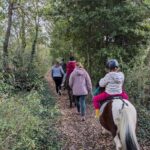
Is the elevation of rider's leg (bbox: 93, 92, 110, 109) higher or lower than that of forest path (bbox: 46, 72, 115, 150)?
higher

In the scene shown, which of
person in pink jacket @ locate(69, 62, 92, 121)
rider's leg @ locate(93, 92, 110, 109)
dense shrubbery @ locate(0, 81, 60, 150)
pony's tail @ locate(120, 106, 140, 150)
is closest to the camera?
dense shrubbery @ locate(0, 81, 60, 150)

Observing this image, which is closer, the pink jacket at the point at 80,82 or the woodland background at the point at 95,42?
the pink jacket at the point at 80,82

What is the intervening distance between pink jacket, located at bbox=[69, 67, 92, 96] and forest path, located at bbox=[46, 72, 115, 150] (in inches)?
37.0

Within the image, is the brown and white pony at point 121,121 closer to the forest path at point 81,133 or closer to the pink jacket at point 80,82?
the forest path at point 81,133

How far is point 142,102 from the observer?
460 inches

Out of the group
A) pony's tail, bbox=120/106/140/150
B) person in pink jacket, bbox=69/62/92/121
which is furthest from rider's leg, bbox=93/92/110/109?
person in pink jacket, bbox=69/62/92/121

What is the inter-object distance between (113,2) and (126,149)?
33.8 feet

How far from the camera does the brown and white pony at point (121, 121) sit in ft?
21.9

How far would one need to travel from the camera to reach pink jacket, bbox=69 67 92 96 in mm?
10917

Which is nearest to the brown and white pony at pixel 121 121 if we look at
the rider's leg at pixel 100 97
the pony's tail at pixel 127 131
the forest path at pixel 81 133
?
the pony's tail at pixel 127 131

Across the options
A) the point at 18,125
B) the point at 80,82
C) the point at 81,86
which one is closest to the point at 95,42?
the point at 80,82

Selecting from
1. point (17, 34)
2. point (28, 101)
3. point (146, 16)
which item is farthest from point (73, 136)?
point (17, 34)

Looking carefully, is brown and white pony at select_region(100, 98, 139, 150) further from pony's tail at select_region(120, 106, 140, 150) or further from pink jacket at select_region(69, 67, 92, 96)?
pink jacket at select_region(69, 67, 92, 96)

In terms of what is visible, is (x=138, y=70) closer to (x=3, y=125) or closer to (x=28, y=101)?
(x=28, y=101)
